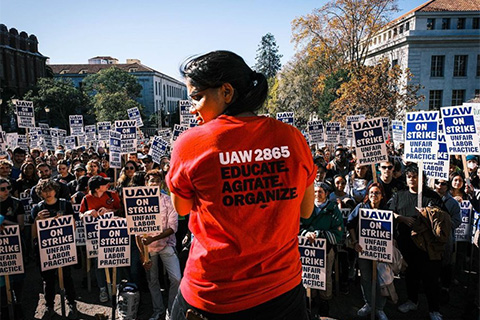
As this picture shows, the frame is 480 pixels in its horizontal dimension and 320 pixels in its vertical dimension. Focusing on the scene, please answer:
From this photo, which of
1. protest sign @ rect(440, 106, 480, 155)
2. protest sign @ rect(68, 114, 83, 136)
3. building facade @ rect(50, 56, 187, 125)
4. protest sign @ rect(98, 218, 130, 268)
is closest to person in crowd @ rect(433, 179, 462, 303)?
protest sign @ rect(440, 106, 480, 155)

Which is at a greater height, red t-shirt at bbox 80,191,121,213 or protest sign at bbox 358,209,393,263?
red t-shirt at bbox 80,191,121,213

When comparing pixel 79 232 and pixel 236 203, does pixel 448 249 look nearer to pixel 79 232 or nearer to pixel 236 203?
Result: pixel 236 203

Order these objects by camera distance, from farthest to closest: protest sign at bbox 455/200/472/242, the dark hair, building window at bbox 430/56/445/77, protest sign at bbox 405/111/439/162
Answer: building window at bbox 430/56/445/77, protest sign at bbox 455/200/472/242, protest sign at bbox 405/111/439/162, the dark hair

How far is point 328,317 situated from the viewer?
5.48 metres

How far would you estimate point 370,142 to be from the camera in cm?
640

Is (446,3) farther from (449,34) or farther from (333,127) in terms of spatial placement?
(333,127)

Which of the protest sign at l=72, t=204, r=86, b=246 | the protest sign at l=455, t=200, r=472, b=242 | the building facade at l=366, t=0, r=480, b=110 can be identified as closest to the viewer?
the protest sign at l=72, t=204, r=86, b=246

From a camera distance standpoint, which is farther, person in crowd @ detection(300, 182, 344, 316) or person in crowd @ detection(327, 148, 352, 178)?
person in crowd @ detection(327, 148, 352, 178)

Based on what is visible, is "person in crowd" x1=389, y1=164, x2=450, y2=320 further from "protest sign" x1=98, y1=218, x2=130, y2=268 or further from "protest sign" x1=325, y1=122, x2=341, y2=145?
"protest sign" x1=325, y1=122, x2=341, y2=145

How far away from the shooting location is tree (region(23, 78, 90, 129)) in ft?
171

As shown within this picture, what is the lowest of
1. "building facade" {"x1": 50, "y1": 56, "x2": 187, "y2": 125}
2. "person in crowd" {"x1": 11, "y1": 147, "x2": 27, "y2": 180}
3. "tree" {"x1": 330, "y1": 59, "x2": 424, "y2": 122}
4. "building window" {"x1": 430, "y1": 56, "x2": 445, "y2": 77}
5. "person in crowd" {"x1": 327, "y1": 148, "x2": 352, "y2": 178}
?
"person in crowd" {"x1": 327, "y1": 148, "x2": 352, "y2": 178}

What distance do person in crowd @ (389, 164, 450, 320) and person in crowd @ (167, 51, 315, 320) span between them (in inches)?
169

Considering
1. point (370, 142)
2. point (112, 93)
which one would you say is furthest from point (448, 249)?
point (112, 93)

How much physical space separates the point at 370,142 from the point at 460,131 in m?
1.92
